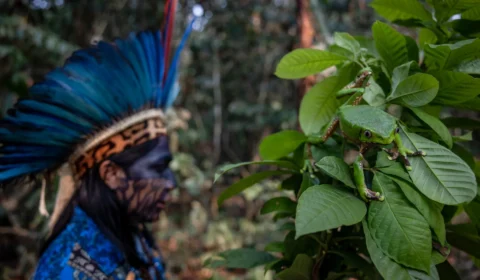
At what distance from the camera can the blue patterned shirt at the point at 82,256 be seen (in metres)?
1.00

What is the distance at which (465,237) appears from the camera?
701 millimetres

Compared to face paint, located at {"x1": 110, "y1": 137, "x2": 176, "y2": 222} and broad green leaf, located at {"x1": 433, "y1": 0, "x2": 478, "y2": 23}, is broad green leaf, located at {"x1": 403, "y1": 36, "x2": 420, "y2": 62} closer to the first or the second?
broad green leaf, located at {"x1": 433, "y1": 0, "x2": 478, "y2": 23}

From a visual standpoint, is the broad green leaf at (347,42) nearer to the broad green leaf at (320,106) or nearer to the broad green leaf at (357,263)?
the broad green leaf at (320,106)

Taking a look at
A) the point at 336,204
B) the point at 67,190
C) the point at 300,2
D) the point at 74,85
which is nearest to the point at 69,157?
the point at 67,190

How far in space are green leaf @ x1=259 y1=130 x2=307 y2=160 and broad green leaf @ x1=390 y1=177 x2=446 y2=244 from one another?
0.22 meters

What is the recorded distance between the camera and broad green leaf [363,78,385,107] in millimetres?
642

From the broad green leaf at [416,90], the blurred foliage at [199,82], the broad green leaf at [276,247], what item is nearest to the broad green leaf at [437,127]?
the broad green leaf at [416,90]

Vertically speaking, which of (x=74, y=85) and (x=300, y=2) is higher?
(x=74, y=85)

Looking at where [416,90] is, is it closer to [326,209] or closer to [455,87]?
[455,87]

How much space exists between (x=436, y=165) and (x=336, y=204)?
152 millimetres

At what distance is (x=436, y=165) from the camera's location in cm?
57

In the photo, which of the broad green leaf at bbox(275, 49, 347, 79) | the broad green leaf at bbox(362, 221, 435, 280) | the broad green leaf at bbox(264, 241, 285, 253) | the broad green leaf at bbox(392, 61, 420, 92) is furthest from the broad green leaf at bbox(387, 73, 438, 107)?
the broad green leaf at bbox(264, 241, 285, 253)

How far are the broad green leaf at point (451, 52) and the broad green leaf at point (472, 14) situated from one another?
0.31 feet

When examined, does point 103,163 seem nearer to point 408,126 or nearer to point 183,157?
point 408,126
